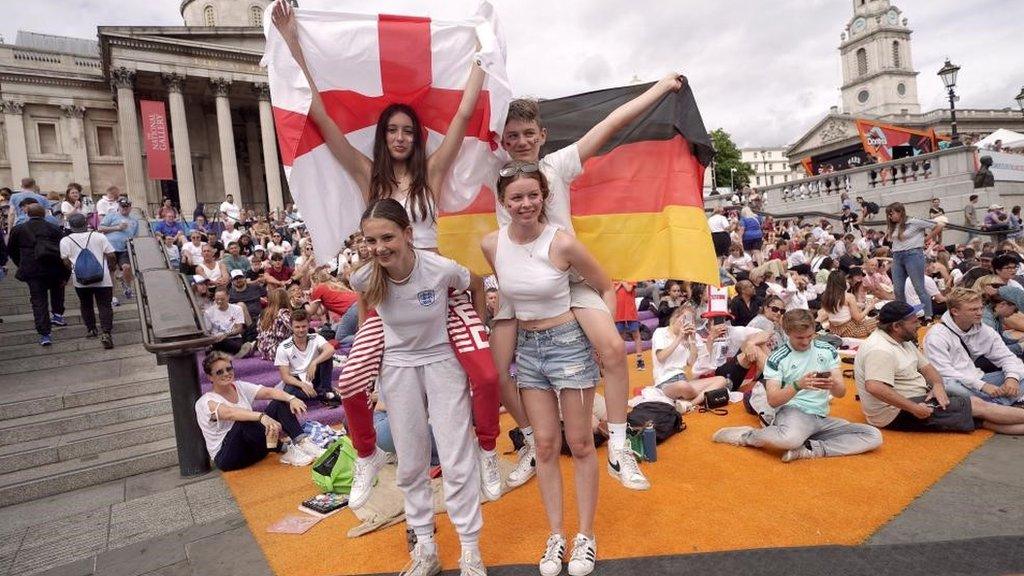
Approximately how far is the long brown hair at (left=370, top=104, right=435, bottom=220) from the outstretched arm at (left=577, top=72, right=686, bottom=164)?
94cm

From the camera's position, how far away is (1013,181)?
63.8 feet

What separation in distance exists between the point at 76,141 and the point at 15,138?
104 inches

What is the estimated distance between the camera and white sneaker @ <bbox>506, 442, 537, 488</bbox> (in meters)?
4.45

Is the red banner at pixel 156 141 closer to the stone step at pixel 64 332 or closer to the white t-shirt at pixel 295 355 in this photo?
the stone step at pixel 64 332

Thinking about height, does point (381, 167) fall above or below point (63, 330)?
above

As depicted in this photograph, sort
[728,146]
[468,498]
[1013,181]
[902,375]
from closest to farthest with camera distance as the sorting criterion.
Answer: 1. [468,498]
2. [902,375]
3. [1013,181]
4. [728,146]

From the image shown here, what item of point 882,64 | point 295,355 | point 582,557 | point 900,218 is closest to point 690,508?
point 582,557

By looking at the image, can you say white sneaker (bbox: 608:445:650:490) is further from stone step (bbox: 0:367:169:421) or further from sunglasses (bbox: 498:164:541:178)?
stone step (bbox: 0:367:169:421)

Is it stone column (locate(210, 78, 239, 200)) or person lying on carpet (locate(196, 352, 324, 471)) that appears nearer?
person lying on carpet (locate(196, 352, 324, 471))

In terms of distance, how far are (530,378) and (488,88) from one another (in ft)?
5.53

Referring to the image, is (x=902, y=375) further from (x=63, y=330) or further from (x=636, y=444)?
(x=63, y=330)

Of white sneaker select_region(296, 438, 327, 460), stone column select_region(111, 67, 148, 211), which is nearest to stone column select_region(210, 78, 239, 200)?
stone column select_region(111, 67, 148, 211)

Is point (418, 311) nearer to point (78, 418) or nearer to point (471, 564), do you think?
point (471, 564)

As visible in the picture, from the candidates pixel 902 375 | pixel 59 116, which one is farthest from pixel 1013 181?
pixel 59 116
